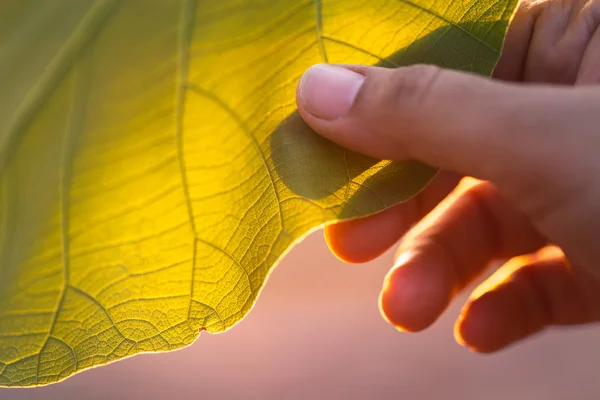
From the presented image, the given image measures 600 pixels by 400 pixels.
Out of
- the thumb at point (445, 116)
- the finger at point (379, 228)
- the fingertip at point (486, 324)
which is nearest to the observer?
the thumb at point (445, 116)

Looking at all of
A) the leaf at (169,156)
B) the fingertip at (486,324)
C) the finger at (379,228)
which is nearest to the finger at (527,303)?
the fingertip at (486,324)

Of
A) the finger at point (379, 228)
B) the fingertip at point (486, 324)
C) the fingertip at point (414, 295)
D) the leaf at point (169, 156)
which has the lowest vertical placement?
the fingertip at point (486, 324)

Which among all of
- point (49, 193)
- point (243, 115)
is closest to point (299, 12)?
point (243, 115)

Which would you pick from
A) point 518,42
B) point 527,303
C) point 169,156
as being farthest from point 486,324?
point 169,156

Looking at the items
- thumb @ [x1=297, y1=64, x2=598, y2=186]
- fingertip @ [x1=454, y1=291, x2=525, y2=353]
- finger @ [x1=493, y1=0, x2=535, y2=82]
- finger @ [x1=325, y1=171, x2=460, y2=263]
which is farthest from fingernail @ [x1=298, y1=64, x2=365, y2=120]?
fingertip @ [x1=454, y1=291, x2=525, y2=353]

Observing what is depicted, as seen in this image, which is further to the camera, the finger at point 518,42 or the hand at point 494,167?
the finger at point 518,42

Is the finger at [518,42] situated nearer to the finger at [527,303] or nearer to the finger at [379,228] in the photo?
the finger at [379,228]

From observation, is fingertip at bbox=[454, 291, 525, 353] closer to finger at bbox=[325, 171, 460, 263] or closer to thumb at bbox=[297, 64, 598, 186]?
finger at bbox=[325, 171, 460, 263]
